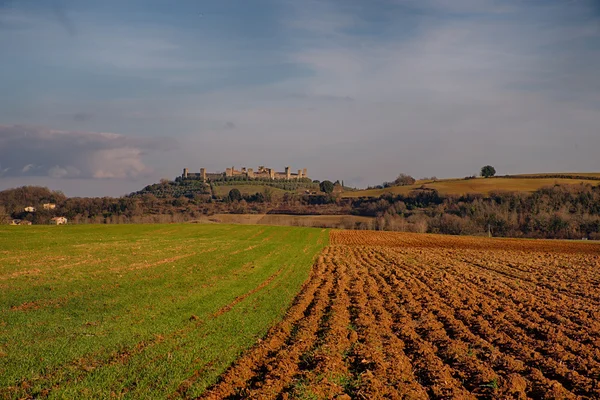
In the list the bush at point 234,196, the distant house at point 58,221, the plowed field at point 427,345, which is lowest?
the plowed field at point 427,345

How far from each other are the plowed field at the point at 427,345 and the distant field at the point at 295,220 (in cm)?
8076

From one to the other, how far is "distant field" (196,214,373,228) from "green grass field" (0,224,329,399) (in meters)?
72.7

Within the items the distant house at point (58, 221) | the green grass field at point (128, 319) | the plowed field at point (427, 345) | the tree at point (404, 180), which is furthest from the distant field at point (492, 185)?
the plowed field at point (427, 345)

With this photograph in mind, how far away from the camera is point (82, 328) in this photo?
42.8ft

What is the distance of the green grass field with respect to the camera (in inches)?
352

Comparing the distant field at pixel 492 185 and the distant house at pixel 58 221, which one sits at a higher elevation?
the distant field at pixel 492 185

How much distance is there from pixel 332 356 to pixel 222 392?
2.99 m

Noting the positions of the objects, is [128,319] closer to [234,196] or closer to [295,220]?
[295,220]

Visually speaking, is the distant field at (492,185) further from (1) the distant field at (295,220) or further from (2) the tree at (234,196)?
(2) the tree at (234,196)

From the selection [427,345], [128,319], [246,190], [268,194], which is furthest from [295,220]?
[427,345]

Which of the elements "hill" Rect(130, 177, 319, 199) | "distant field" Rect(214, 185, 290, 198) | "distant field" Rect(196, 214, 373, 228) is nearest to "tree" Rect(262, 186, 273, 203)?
"hill" Rect(130, 177, 319, 199)

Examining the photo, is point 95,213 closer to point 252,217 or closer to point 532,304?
point 252,217

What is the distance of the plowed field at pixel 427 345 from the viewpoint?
8812mm

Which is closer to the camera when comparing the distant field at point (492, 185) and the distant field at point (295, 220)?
the distant field at point (295, 220)
